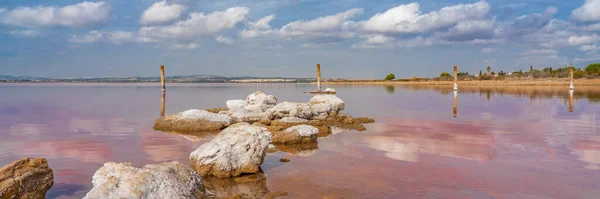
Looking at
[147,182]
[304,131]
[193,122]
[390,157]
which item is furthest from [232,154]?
[193,122]

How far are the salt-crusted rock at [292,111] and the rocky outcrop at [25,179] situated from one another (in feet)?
39.6

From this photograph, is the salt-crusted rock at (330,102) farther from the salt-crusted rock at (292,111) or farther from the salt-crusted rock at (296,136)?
the salt-crusted rock at (296,136)

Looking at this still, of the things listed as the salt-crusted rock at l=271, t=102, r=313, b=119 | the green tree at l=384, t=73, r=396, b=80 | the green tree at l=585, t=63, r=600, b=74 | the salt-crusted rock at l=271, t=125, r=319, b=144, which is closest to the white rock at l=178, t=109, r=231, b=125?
the salt-crusted rock at l=271, t=102, r=313, b=119

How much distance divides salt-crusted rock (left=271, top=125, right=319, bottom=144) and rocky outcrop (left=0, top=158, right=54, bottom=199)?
6.76m

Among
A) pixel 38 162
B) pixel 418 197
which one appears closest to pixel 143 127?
pixel 38 162

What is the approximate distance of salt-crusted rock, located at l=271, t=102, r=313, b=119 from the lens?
1904cm

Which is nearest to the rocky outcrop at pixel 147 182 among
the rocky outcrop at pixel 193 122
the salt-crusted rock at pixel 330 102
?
the rocky outcrop at pixel 193 122

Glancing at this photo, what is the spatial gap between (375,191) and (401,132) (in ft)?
27.6

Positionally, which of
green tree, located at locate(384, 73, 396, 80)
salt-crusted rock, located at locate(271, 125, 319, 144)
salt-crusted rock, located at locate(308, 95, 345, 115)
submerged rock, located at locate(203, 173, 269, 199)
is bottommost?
submerged rock, located at locate(203, 173, 269, 199)

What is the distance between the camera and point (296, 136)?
13.4 meters

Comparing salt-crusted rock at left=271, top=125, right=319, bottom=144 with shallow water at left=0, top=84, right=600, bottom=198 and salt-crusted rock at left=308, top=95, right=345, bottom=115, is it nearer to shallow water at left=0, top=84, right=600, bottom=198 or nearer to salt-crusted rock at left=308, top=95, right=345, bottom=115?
shallow water at left=0, top=84, right=600, bottom=198

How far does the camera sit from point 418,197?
7719 mm

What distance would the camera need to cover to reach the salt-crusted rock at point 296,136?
13297 mm

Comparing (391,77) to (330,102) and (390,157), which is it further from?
(390,157)
